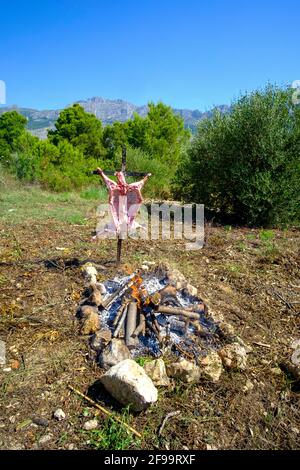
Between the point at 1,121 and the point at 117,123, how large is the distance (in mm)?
11049

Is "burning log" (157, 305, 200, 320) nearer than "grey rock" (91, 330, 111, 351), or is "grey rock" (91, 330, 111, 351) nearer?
"grey rock" (91, 330, 111, 351)

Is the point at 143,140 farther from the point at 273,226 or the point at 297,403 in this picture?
the point at 297,403

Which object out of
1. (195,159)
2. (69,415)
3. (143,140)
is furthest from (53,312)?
(143,140)

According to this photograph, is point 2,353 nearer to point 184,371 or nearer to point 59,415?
point 59,415

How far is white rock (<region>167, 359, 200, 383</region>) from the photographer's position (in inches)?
95.7

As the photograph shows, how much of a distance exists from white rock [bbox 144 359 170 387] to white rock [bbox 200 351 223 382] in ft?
0.98

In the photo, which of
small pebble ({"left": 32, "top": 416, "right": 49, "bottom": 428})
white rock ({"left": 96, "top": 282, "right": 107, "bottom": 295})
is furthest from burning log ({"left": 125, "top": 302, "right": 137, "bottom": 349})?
small pebble ({"left": 32, "top": 416, "right": 49, "bottom": 428})

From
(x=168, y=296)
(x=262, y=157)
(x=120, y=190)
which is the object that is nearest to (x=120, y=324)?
(x=168, y=296)

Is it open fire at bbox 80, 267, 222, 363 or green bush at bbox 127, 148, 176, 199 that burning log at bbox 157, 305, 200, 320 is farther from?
green bush at bbox 127, 148, 176, 199

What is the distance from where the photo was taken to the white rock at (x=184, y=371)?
243cm

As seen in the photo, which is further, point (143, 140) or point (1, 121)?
point (1, 121)

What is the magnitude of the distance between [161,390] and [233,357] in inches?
25.2

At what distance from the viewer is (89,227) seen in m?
6.56

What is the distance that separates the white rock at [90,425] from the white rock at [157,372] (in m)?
0.48
